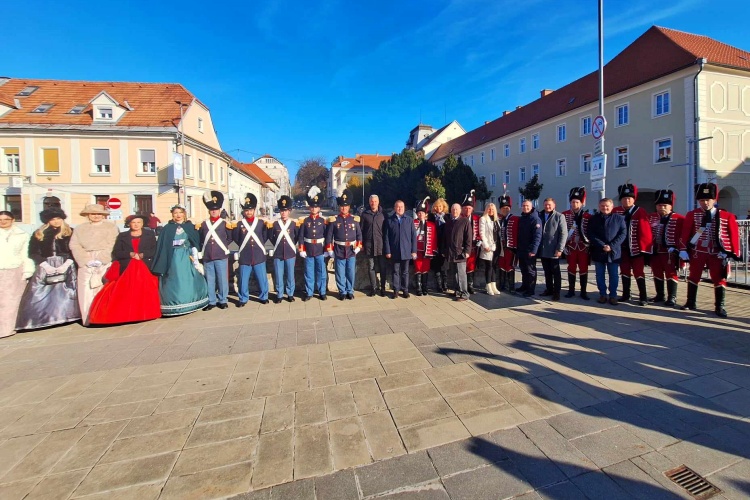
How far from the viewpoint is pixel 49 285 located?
5562mm

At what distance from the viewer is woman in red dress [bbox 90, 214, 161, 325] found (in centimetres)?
550

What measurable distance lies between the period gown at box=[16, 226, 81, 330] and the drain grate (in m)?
7.71

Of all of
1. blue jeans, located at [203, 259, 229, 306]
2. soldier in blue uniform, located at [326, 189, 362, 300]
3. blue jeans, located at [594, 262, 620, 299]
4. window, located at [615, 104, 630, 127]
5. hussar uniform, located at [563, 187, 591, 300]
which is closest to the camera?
blue jeans, located at [594, 262, 620, 299]

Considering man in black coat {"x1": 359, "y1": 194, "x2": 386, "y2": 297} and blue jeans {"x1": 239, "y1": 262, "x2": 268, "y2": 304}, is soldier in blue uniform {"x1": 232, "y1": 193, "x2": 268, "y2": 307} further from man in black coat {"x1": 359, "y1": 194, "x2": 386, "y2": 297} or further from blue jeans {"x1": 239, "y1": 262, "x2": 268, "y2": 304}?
man in black coat {"x1": 359, "y1": 194, "x2": 386, "y2": 297}

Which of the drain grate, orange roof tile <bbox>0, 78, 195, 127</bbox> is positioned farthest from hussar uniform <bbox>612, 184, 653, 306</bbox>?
orange roof tile <bbox>0, 78, 195, 127</bbox>

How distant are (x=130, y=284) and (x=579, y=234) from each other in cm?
802

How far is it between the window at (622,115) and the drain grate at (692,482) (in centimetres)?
Result: 3130

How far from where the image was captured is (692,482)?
6.99ft

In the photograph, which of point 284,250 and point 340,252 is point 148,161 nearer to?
point 284,250

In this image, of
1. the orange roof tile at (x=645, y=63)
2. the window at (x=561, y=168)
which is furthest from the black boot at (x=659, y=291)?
the window at (x=561, y=168)

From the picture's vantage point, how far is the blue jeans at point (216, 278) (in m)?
6.34

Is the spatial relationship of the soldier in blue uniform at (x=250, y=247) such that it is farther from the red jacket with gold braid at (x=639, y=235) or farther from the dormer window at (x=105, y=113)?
the dormer window at (x=105, y=113)

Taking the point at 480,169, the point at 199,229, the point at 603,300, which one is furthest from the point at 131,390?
the point at 480,169

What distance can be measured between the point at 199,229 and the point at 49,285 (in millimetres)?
2353
